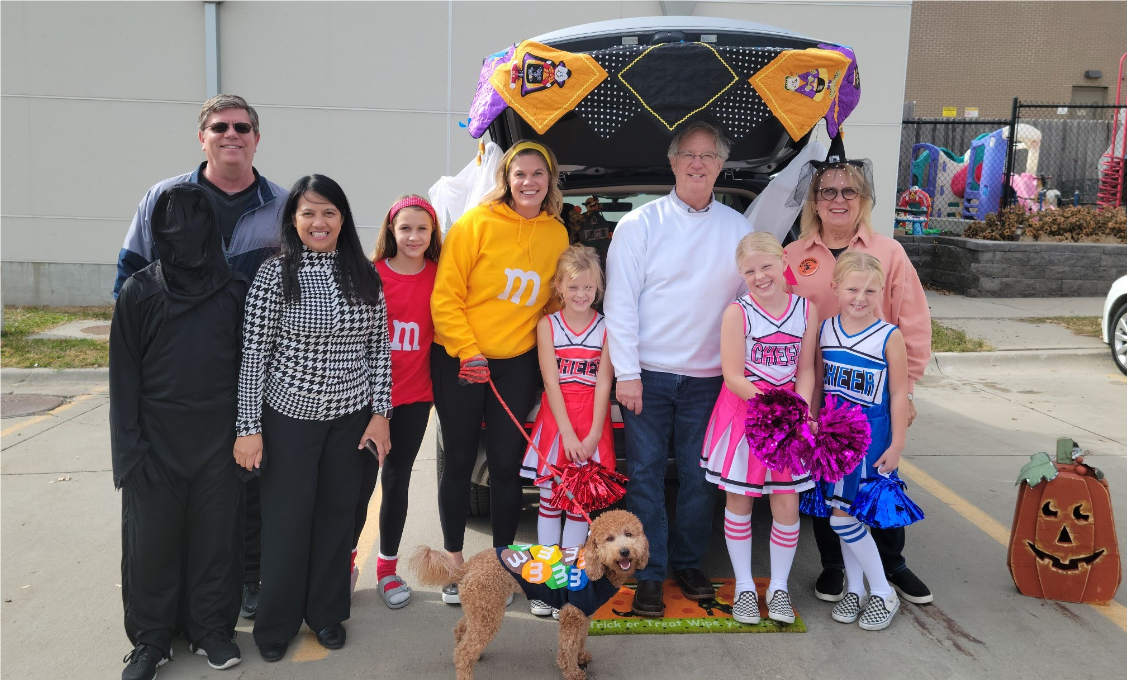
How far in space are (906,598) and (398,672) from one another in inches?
A: 85.4

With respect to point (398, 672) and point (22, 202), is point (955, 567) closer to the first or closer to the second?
point (398, 672)

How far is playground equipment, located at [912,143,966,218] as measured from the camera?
57.7 feet

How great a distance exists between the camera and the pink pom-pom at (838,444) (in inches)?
122

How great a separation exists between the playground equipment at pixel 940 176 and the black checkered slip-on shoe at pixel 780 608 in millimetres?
15880

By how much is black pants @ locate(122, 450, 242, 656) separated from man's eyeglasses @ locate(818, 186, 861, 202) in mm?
2578

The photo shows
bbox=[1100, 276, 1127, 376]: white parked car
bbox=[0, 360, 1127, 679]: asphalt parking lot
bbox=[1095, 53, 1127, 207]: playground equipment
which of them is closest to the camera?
bbox=[0, 360, 1127, 679]: asphalt parking lot

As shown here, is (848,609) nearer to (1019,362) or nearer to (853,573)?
(853,573)

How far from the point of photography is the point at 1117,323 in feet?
25.9

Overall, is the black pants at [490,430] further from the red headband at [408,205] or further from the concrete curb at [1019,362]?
the concrete curb at [1019,362]

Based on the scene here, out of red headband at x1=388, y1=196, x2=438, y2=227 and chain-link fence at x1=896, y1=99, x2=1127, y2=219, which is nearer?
red headband at x1=388, y1=196, x2=438, y2=227

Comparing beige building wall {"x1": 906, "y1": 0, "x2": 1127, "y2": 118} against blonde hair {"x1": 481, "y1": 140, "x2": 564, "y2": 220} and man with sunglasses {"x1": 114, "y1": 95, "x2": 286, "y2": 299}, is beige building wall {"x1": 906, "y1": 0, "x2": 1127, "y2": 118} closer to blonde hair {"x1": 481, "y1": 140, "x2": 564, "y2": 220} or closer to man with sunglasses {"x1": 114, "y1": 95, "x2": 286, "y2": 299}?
blonde hair {"x1": 481, "y1": 140, "x2": 564, "y2": 220}

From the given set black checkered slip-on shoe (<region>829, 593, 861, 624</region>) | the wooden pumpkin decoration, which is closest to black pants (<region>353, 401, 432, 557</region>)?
black checkered slip-on shoe (<region>829, 593, 861, 624</region>)

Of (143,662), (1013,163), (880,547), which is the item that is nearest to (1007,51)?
(1013,163)

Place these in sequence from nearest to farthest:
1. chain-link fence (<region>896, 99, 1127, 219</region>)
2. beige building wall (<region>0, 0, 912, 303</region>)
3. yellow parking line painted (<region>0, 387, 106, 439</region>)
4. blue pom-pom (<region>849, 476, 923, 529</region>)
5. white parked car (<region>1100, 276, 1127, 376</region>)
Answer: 1. blue pom-pom (<region>849, 476, 923, 529</region>)
2. yellow parking line painted (<region>0, 387, 106, 439</region>)
3. white parked car (<region>1100, 276, 1127, 376</region>)
4. beige building wall (<region>0, 0, 912, 303</region>)
5. chain-link fence (<region>896, 99, 1127, 219</region>)
